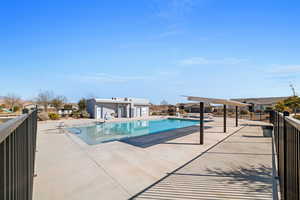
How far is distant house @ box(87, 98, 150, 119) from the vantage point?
2028 cm

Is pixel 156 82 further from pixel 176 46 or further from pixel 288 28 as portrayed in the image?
pixel 288 28

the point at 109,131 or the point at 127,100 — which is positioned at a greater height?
the point at 127,100

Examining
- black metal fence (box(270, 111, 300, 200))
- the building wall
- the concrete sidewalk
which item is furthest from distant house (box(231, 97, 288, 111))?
black metal fence (box(270, 111, 300, 200))

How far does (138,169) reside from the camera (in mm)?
4223

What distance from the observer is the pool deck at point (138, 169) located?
10.6 feet

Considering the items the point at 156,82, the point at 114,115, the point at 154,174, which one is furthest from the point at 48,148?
the point at 156,82

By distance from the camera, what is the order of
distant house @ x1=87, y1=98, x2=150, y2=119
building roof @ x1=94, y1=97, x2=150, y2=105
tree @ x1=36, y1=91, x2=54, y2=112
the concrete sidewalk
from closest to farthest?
the concrete sidewalk < distant house @ x1=87, y1=98, x2=150, y2=119 < building roof @ x1=94, y1=97, x2=150, y2=105 < tree @ x1=36, y1=91, x2=54, y2=112

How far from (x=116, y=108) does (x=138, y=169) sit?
18.4m

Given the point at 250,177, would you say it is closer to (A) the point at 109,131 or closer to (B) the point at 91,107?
(A) the point at 109,131

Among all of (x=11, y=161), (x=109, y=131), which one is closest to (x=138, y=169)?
(x=11, y=161)

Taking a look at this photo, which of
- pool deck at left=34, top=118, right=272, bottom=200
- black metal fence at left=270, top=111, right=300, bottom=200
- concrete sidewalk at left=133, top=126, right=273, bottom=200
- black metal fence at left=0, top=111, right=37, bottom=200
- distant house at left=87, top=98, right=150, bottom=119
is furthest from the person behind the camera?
distant house at left=87, top=98, right=150, bottom=119

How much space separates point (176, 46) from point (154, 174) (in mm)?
9905

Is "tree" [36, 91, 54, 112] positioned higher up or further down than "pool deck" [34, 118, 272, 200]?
higher up

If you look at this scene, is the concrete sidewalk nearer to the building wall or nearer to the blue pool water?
the blue pool water
